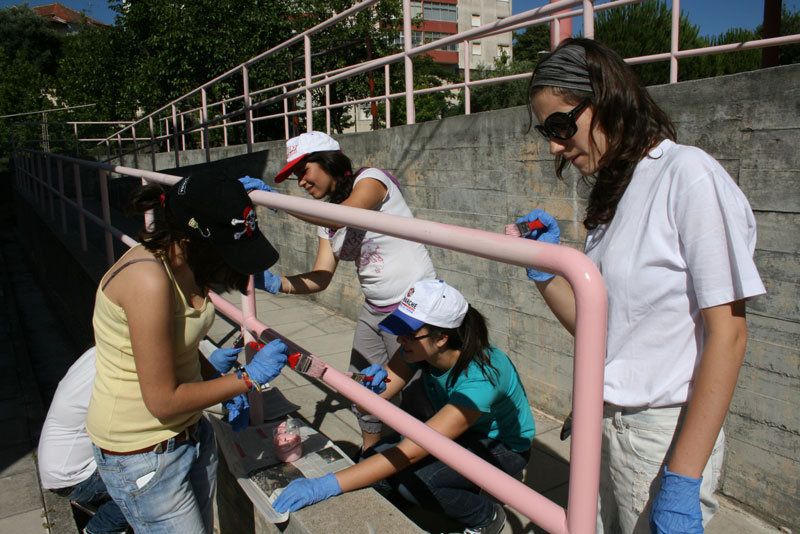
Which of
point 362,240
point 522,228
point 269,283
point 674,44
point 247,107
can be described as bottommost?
point 269,283

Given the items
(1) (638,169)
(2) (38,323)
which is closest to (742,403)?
(1) (638,169)

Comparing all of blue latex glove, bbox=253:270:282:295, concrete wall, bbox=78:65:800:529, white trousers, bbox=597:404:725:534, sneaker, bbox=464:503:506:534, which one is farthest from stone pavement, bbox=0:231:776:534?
blue latex glove, bbox=253:270:282:295

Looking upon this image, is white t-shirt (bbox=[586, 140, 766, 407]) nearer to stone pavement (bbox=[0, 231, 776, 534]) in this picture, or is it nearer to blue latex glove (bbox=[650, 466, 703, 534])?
blue latex glove (bbox=[650, 466, 703, 534])

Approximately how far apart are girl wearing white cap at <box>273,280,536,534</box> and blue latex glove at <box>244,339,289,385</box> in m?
0.40

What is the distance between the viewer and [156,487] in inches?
62.9

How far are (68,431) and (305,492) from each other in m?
0.89

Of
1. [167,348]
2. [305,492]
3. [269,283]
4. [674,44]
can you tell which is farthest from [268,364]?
[674,44]

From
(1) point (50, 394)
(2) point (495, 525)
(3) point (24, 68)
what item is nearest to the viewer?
(2) point (495, 525)

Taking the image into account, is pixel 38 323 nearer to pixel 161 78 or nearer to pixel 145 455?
pixel 145 455

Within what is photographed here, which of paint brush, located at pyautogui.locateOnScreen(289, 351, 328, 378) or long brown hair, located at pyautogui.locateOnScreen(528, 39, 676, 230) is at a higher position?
long brown hair, located at pyautogui.locateOnScreen(528, 39, 676, 230)

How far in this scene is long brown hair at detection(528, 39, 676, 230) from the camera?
121cm

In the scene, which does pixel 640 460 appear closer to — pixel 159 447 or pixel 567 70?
pixel 567 70

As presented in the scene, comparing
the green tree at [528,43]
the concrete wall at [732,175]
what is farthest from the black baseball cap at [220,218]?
the green tree at [528,43]

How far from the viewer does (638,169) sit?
122 centimetres
